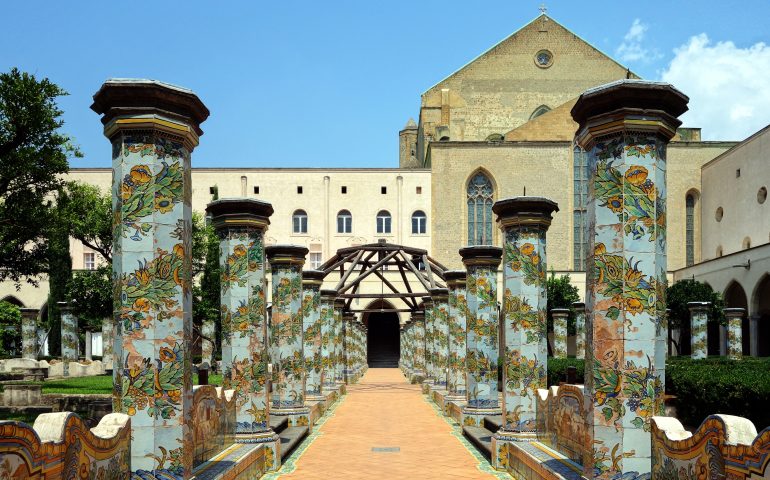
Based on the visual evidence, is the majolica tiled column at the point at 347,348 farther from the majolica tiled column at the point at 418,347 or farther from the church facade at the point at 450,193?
the church facade at the point at 450,193

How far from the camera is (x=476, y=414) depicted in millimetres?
14836

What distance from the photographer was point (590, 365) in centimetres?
693

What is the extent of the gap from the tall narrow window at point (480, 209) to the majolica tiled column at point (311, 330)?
1120 inches

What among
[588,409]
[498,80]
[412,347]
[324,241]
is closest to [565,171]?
[498,80]

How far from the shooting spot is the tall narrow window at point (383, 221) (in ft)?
153

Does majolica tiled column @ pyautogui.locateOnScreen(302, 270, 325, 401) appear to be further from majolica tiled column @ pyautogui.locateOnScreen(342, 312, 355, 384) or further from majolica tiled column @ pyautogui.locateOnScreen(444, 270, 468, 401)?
majolica tiled column @ pyautogui.locateOnScreen(342, 312, 355, 384)


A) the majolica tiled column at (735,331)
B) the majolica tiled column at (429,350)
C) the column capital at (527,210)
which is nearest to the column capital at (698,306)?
the majolica tiled column at (735,331)

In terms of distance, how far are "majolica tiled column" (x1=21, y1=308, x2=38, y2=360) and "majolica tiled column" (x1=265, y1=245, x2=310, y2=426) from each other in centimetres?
1732

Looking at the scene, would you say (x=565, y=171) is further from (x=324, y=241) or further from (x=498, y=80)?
(x=324, y=241)

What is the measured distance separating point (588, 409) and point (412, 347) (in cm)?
2780

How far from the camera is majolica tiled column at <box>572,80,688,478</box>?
6.66 meters

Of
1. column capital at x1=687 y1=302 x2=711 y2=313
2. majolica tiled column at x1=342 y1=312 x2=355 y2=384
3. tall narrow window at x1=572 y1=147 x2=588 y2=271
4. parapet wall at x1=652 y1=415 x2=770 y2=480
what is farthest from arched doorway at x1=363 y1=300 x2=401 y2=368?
parapet wall at x1=652 y1=415 x2=770 y2=480

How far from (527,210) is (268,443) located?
4.61 m

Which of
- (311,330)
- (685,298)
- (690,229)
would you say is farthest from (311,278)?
(690,229)
